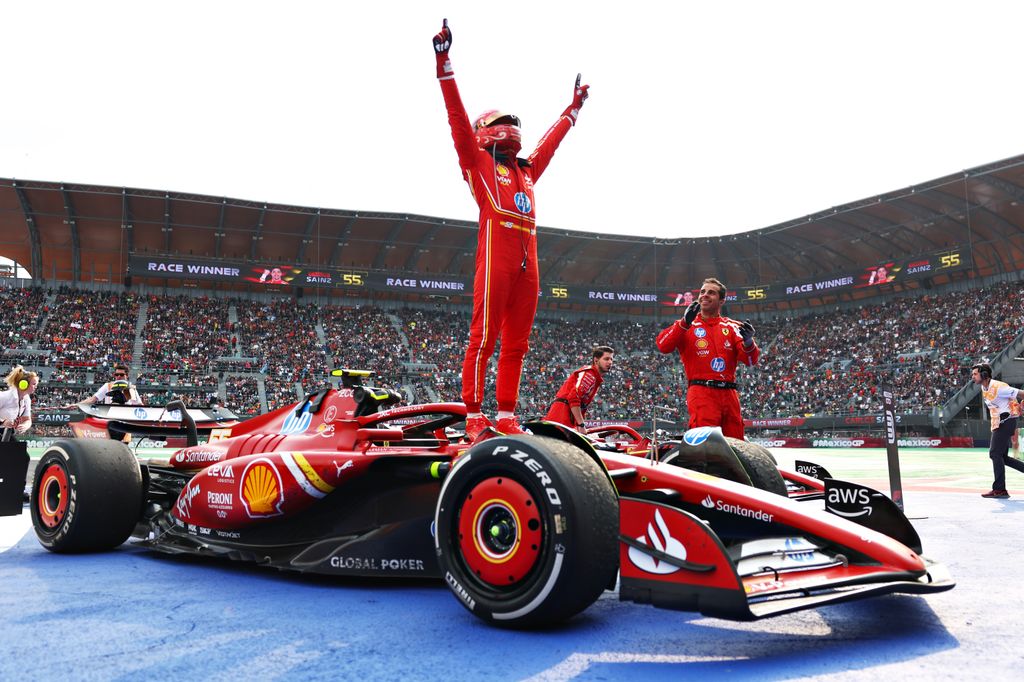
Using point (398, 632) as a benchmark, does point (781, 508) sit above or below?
above

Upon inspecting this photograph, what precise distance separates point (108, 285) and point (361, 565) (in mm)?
40868

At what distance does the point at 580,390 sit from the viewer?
7805 mm

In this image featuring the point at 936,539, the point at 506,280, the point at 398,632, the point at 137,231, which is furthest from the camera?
the point at 137,231

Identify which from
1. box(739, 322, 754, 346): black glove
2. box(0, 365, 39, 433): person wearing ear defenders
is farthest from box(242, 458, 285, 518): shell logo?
box(0, 365, 39, 433): person wearing ear defenders

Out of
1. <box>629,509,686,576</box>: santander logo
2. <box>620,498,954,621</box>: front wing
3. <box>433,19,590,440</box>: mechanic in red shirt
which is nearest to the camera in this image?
<box>620,498,954,621</box>: front wing

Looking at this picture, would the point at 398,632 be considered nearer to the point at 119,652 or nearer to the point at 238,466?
the point at 119,652

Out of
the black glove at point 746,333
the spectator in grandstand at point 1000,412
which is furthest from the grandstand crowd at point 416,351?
the black glove at point 746,333

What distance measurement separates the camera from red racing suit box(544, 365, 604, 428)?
307 inches

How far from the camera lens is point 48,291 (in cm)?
3825

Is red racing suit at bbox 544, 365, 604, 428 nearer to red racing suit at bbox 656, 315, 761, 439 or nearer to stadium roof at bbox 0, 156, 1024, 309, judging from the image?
red racing suit at bbox 656, 315, 761, 439

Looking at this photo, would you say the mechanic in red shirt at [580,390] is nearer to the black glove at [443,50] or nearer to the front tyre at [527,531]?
the black glove at [443,50]

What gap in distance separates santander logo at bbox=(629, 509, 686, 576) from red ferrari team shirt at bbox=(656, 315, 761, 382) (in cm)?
316

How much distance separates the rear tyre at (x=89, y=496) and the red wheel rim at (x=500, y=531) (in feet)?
9.70

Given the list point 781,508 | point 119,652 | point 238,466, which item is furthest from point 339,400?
point 781,508
